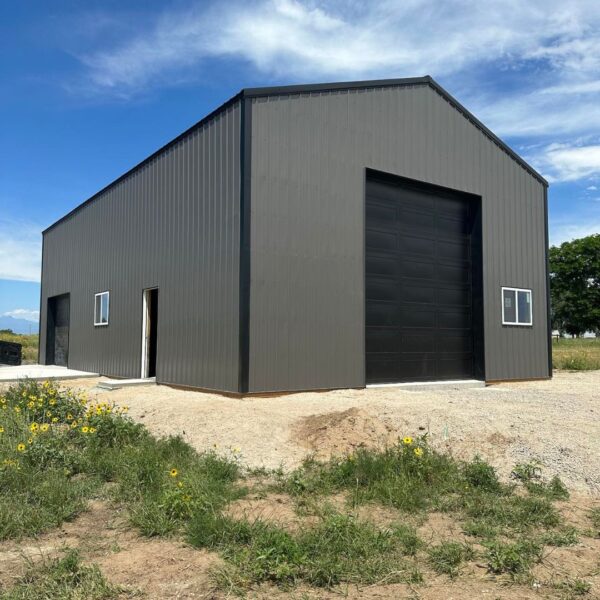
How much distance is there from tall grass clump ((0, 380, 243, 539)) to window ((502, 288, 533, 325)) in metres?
11.1

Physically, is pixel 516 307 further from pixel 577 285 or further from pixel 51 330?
pixel 577 285

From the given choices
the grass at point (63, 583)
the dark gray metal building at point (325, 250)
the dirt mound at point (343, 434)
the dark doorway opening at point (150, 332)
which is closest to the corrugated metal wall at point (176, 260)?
the dark gray metal building at point (325, 250)

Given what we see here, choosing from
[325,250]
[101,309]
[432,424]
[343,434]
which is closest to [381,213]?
[325,250]

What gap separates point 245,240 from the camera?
409 inches

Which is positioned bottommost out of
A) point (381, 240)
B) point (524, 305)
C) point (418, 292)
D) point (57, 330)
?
point (57, 330)

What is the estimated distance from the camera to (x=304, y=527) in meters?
4.26

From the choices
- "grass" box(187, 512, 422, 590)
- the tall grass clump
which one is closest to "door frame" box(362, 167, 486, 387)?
the tall grass clump

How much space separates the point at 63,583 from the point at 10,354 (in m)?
21.4

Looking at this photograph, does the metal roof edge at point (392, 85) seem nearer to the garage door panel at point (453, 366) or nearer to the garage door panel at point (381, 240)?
the garage door panel at point (381, 240)

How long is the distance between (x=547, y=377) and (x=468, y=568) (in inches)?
551

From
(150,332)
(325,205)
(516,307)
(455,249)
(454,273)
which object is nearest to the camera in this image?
(325,205)

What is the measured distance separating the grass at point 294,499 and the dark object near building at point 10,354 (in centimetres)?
1700

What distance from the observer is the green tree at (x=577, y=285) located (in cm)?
6184

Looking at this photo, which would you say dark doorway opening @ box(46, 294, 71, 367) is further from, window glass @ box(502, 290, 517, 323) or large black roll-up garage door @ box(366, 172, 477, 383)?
window glass @ box(502, 290, 517, 323)
